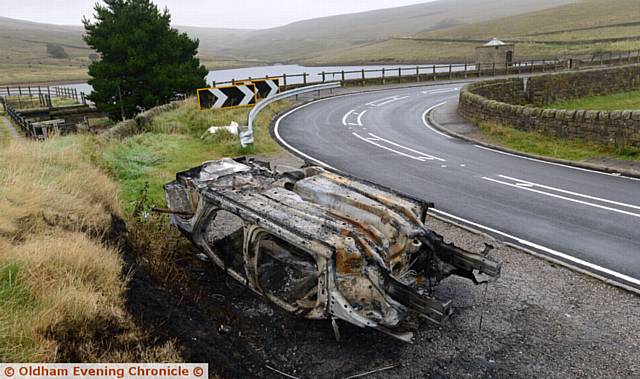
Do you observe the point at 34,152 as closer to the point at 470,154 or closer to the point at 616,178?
the point at 470,154

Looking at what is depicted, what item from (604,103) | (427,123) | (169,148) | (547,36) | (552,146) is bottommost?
(552,146)

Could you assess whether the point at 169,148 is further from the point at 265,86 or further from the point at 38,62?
the point at 38,62

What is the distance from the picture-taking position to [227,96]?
48.8 feet

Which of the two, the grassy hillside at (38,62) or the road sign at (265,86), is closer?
the road sign at (265,86)

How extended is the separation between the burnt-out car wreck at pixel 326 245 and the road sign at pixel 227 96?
7778 mm

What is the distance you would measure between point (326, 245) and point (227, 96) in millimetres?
11393

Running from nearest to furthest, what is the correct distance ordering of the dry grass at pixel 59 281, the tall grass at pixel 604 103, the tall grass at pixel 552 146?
1. the dry grass at pixel 59 281
2. the tall grass at pixel 552 146
3. the tall grass at pixel 604 103

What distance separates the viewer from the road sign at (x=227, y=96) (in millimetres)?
14312

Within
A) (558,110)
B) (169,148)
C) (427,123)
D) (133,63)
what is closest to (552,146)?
(558,110)

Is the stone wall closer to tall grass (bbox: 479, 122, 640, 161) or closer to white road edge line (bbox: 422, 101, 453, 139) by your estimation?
tall grass (bbox: 479, 122, 640, 161)

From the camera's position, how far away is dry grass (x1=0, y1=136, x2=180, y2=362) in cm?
355

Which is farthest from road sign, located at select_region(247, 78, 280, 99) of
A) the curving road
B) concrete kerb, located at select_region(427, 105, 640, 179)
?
concrete kerb, located at select_region(427, 105, 640, 179)

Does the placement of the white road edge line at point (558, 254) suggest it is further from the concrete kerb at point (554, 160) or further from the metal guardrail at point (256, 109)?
the metal guardrail at point (256, 109)

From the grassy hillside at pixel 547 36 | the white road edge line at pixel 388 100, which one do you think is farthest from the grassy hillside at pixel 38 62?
the white road edge line at pixel 388 100
